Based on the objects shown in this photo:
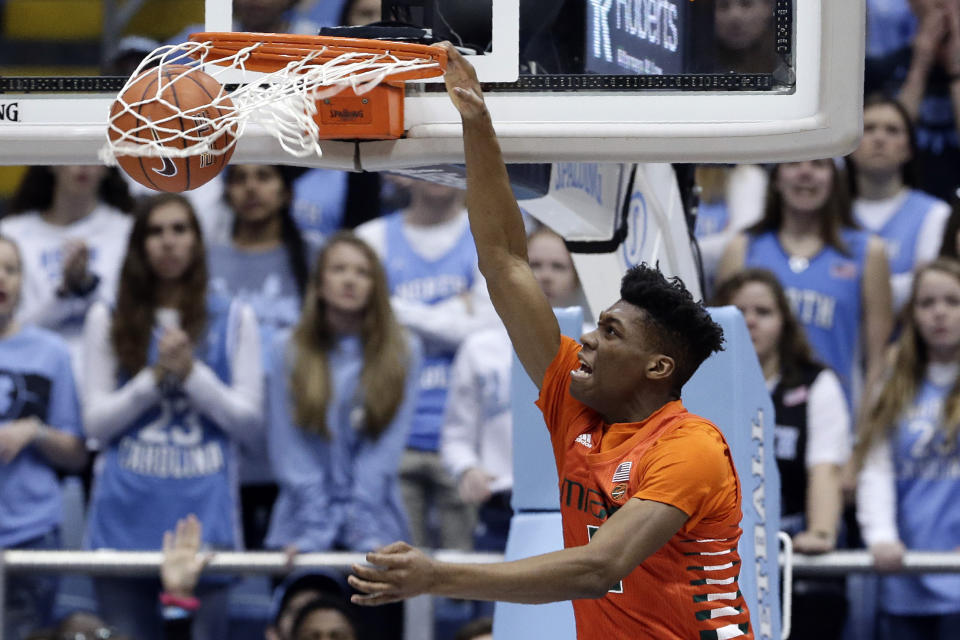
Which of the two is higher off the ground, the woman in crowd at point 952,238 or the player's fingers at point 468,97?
the player's fingers at point 468,97

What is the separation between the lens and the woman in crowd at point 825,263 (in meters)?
6.01

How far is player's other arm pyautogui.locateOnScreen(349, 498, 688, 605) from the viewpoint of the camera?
2.62m

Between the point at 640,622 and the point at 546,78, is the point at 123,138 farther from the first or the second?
the point at 640,622

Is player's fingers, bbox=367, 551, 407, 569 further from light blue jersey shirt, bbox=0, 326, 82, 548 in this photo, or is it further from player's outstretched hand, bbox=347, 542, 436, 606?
light blue jersey shirt, bbox=0, 326, 82, 548

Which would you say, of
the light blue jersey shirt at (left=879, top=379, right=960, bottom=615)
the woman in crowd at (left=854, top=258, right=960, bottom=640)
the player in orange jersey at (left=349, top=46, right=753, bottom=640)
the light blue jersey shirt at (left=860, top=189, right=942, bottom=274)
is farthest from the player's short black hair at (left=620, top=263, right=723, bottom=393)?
the light blue jersey shirt at (left=860, top=189, right=942, bottom=274)

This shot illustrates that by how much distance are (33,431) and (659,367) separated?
343 centimetres

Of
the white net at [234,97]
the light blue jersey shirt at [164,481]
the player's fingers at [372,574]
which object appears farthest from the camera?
the light blue jersey shirt at [164,481]

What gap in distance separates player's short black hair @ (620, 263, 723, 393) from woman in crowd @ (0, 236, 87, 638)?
331cm

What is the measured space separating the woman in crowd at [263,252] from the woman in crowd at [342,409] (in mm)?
389

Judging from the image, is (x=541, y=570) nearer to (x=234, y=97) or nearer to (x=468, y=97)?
(x=468, y=97)

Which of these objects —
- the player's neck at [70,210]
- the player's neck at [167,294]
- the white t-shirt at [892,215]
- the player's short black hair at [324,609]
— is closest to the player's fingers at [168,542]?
the player's short black hair at [324,609]

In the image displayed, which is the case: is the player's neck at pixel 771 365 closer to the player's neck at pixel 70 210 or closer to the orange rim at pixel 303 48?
the orange rim at pixel 303 48

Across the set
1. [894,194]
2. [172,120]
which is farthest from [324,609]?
[894,194]

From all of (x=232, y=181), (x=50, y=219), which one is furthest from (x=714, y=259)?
(x=50, y=219)
